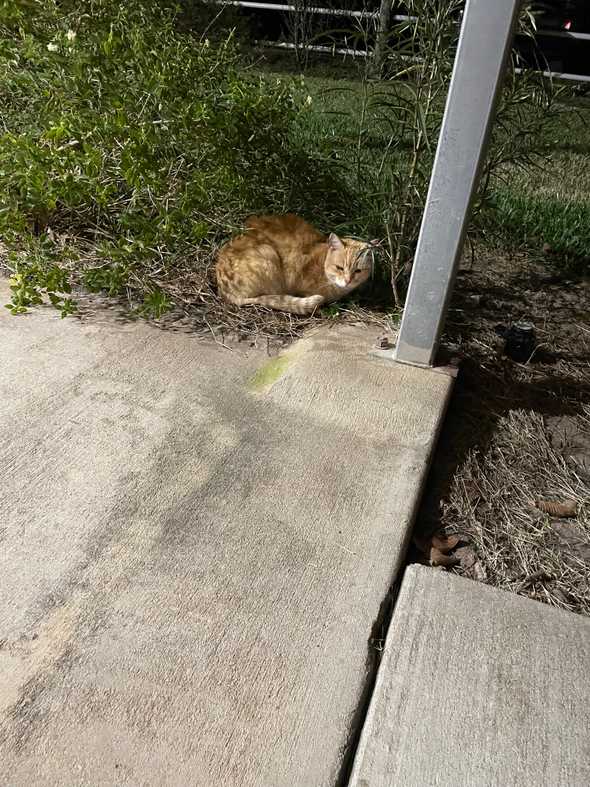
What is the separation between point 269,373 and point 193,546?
1016 millimetres

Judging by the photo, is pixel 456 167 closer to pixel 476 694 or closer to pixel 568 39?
pixel 476 694

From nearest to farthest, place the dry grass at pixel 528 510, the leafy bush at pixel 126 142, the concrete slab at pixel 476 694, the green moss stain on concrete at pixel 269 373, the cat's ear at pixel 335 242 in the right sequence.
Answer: the concrete slab at pixel 476 694 → the dry grass at pixel 528 510 → the green moss stain on concrete at pixel 269 373 → the leafy bush at pixel 126 142 → the cat's ear at pixel 335 242

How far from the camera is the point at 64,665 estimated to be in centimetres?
152

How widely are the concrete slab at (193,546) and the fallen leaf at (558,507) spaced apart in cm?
44

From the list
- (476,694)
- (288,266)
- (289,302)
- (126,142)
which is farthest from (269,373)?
(476,694)

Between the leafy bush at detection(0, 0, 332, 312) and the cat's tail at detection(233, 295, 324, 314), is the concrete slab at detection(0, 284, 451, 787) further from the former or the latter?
the leafy bush at detection(0, 0, 332, 312)

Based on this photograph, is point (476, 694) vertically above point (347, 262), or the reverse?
point (347, 262)

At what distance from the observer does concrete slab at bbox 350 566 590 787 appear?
1.38 metres

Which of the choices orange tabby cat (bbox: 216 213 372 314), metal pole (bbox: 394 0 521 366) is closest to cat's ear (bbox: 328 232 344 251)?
orange tabby cat (bbox: 216 213 372 314)

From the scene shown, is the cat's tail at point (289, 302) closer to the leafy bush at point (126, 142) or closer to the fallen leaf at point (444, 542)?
the leafy bush at point (126, 142)

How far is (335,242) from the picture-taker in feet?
10.1

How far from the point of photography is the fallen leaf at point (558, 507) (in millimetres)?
2215

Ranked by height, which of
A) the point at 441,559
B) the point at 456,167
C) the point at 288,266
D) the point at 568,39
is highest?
the point at 568,39

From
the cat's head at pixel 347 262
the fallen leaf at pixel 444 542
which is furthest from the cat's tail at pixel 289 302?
the fallen leaf at pixel 444 542
